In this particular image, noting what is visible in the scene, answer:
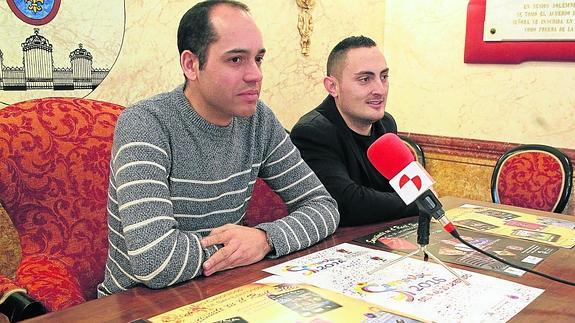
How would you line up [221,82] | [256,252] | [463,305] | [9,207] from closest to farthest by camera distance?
1. [463,305]
2. [256,252]
3. [221,82]
4. [9,207]

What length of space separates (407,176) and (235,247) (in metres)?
0.45

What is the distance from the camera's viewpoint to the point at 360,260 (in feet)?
4.61

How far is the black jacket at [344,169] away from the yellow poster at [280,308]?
0.71 metres

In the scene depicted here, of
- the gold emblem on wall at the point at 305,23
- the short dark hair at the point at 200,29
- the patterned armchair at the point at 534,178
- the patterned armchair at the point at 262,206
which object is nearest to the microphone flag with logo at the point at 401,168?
the short dark hair at the point at 200,29

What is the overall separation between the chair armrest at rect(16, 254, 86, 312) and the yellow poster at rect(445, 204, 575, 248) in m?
1.20

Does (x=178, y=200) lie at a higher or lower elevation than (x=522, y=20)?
lower

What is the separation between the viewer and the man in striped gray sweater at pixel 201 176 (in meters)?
Result: 1.31

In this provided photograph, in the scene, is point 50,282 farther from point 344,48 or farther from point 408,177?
point 344,48

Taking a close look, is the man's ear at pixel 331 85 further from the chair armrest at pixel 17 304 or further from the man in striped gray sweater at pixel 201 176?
the chair armrest at pixel 17 304

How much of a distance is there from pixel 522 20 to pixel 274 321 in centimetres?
293

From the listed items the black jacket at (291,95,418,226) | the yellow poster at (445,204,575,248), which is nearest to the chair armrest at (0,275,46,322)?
the black jacket at (291,95,418,226)

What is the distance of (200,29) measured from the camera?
1551 mm

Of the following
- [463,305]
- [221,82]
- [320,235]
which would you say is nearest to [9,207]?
[221,82]

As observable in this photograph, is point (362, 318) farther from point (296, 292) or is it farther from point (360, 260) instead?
point (360, 260)
